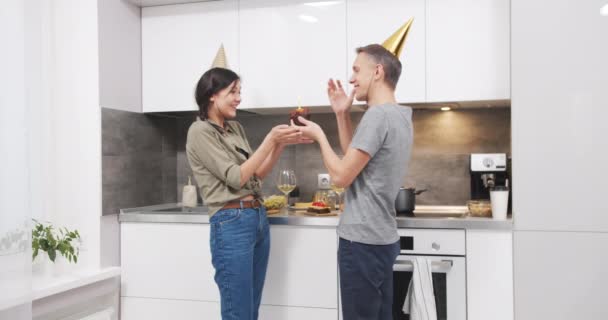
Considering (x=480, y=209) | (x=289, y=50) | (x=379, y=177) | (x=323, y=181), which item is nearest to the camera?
(x=379, y=177)

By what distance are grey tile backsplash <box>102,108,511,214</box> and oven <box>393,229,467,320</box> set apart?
646 mm

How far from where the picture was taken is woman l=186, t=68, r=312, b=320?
6.98 ft

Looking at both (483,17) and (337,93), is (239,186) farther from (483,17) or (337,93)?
(483,17)

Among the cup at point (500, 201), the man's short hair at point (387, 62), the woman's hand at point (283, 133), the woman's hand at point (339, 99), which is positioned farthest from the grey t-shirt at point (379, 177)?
the cup at point (500, 201)

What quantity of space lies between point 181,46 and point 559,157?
6.47 feet

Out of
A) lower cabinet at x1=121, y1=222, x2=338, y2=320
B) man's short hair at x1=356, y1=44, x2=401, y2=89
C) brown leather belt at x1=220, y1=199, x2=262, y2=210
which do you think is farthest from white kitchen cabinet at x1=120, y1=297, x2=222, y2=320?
man's short hair at x1=356, y1=44, x2=401, y2=89

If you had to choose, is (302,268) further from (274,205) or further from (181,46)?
(181,46)

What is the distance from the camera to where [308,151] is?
10.7ft

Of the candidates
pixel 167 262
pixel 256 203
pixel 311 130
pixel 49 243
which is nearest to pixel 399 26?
pixel 311 130

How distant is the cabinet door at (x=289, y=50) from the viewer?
9.24 ft

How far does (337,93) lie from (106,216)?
1407mm

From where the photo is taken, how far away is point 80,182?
2748 millimetres

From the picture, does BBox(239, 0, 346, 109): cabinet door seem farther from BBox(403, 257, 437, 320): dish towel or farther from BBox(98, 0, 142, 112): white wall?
BBox(403, 257, 437, 320): dish towel

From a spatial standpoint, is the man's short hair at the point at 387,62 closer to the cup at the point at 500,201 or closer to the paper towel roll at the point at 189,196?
the cup at the point at 500,201
